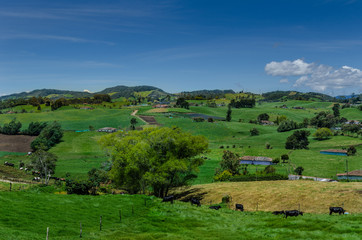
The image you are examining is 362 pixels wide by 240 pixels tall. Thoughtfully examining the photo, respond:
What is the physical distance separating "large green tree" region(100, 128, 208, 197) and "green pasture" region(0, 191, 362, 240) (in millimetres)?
13697

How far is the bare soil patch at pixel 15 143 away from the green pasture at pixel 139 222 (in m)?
114

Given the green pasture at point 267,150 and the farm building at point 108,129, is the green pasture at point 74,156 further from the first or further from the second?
the green pasture at point 267,150

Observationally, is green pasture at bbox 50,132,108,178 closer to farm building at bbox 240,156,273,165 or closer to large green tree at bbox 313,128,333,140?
farm building at bbox 240,156,273,165

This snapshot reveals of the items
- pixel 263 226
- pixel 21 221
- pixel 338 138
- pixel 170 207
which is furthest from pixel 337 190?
pixel 338 138

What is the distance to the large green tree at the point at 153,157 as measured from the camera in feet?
168

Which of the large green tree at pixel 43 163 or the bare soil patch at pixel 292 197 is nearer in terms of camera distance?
the bare soil patch at pixel 292 197

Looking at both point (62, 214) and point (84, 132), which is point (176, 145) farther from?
point (84, 132)

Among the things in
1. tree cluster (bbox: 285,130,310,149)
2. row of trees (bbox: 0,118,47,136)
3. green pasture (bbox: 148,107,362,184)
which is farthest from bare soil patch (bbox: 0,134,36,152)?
tree cluster (bbox: 285,130,310,149)

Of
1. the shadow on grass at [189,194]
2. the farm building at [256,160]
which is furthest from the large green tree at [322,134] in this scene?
the shadow on grass at [189,194]

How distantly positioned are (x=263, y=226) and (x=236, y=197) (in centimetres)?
2170

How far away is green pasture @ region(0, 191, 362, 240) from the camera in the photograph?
2411 cm

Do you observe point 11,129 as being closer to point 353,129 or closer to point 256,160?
point 256,160

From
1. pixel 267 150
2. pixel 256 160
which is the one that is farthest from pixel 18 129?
pixel 267 150

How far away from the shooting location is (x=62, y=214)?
96.8ft
